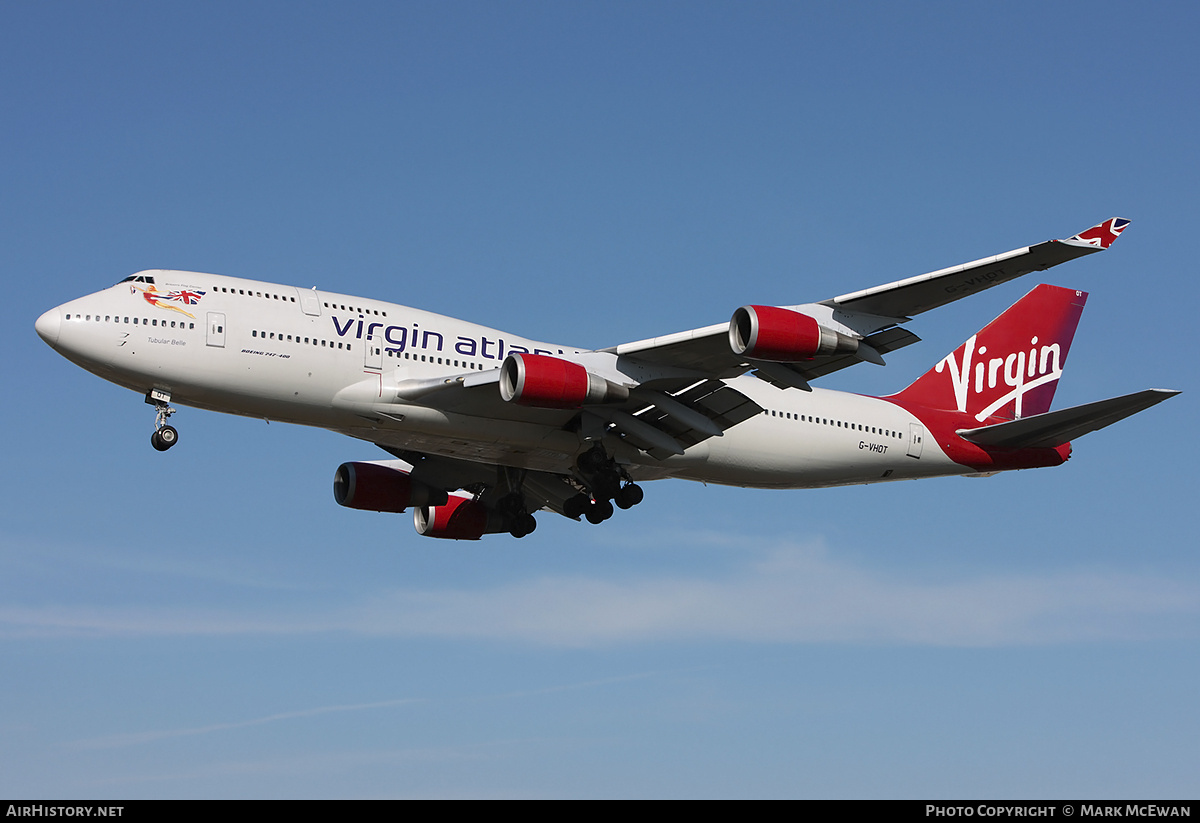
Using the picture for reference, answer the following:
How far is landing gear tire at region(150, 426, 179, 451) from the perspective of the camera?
28531mm

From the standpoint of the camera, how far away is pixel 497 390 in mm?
28844

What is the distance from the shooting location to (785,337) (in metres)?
27.0

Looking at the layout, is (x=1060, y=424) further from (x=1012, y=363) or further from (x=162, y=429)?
(x=162, y=429)

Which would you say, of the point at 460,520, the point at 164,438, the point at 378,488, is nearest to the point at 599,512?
the point at 460,520

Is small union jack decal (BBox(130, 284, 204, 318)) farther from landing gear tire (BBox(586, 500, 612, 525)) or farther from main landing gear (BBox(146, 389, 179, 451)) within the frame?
landing gear tire (BBox(586, 500, 612, 525))

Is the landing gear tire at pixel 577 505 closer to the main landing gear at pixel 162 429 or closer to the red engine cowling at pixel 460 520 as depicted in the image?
the red engine cowling at pixel 460 520

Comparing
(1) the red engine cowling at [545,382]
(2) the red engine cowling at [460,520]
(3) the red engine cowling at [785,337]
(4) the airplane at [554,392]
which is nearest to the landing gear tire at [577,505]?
(4) the airplane at [554,392]

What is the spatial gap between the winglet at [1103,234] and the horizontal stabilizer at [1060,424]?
460 centimetres

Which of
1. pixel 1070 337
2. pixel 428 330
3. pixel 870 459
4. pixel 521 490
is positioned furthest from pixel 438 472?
pixel 1070 337

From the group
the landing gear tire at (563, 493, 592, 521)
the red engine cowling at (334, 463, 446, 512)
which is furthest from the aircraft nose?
the landing gear tire at (563, 493, 592, 521)

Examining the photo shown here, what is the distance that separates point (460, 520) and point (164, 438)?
1050 centimetres

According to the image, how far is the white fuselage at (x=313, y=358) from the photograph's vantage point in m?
27.8

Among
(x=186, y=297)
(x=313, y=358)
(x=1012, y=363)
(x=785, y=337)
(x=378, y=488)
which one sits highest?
(x=186, y=297)
